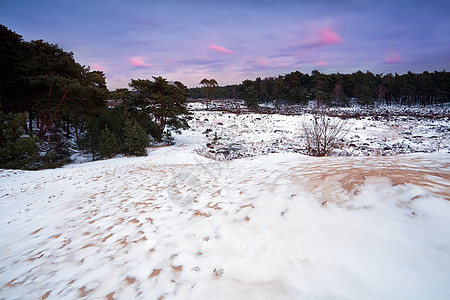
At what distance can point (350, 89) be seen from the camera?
63.0 m

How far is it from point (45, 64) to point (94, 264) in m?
20.2

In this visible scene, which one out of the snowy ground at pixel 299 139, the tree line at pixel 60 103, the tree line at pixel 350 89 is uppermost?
the tree line at pixel 350 89

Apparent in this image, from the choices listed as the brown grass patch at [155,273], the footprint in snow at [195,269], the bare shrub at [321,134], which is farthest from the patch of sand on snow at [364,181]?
the bare shrub at [321,134]

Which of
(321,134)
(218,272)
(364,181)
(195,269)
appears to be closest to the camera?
(218,272)

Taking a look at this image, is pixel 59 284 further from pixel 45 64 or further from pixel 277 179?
pixel 45 64

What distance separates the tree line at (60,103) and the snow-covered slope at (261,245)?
37.8ft

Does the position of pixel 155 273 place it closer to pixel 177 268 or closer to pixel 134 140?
pixel 177 268

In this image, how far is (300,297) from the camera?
1549 millimetres

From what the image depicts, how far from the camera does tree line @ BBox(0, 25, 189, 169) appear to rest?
1232cm

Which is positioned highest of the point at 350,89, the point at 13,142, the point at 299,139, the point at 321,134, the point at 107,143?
the point at 350,89

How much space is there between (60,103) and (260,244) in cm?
2077

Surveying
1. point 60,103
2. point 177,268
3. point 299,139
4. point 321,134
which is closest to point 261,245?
point 177,268

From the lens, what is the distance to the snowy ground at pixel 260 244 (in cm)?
166

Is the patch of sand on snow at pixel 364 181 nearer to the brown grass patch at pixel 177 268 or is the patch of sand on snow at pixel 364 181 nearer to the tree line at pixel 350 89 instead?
the brown grass patch at pixel 177 268
